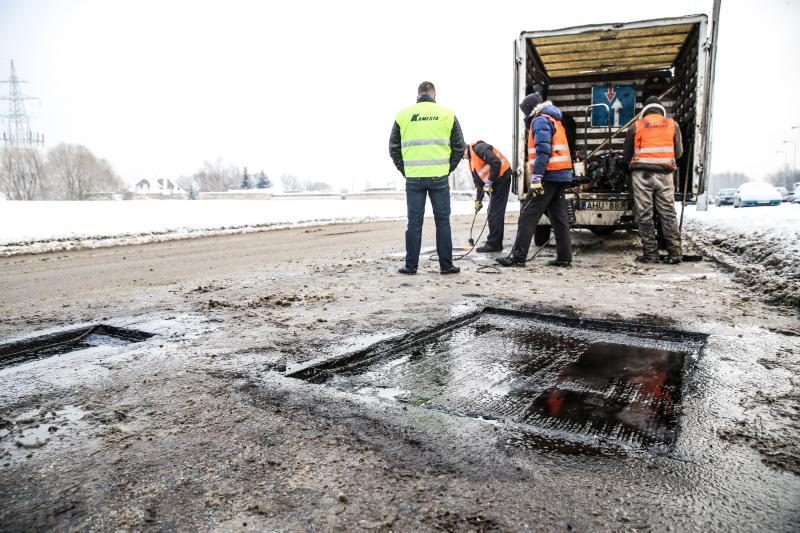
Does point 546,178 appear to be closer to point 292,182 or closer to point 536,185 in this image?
point 536,185

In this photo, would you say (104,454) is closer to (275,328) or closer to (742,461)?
(275,328)

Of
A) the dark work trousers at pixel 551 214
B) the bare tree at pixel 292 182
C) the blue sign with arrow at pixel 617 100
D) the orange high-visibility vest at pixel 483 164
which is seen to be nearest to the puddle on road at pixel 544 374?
the dark work trousers at pixel 551 214

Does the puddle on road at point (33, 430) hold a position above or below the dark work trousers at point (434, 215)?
below

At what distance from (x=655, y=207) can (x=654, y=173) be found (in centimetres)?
41

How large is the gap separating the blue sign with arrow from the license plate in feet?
12.1

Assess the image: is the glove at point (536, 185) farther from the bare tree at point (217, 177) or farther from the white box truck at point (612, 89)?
the bare tree at point (217, 177)

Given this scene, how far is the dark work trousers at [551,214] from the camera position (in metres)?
6.27

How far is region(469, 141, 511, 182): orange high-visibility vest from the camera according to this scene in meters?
8.02

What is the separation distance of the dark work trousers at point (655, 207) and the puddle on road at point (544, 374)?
3502mm

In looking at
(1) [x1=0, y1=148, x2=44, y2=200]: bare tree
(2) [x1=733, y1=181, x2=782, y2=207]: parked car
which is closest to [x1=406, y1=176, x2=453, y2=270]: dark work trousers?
(2) [x1=733, y1=181, x2=782, y2=207]: parked car

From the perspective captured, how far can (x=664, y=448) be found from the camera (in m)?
1.80

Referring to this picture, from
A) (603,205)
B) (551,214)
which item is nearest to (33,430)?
(551,214)

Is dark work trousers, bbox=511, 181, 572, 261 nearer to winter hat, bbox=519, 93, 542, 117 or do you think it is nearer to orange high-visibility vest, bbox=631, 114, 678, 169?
winter hat, bbox=519, 93, 542, 117

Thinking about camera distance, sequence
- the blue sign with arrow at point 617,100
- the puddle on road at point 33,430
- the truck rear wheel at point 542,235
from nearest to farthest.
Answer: the puddle on road at point 33,430
the truck rear wheel at point 542,235
the blue sign with arrow at point 617,100
